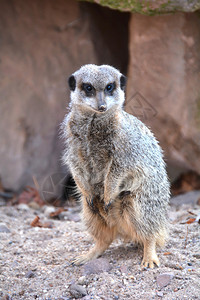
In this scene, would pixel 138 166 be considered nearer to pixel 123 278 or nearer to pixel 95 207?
pixel 95 207

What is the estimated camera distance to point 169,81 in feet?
15.0

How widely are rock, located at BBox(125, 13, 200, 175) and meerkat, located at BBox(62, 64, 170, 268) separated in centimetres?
167

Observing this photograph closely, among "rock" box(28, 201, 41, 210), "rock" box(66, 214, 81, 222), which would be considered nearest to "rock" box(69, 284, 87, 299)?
"rock" box(66, 214, 81, 222)

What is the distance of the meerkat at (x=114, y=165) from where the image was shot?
2748mm

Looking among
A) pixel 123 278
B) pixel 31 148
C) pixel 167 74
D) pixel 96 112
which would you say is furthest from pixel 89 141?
pixel 31 148

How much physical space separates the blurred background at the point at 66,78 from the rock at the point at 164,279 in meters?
2.37

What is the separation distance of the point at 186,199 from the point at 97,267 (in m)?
2.10

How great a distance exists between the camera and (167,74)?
4570 millimetres

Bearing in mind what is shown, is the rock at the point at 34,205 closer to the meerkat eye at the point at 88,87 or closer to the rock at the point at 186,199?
A: the rock at the point at 186,199

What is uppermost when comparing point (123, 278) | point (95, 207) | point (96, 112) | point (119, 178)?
point (96, 112)

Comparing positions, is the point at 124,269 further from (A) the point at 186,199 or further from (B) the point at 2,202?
(B) the point at 2,202

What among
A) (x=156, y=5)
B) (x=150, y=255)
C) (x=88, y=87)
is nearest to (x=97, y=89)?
(x=88, y=87)

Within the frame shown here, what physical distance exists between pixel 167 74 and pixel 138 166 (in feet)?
6.78

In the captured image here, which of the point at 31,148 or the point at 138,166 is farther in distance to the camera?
the point at 31,148
